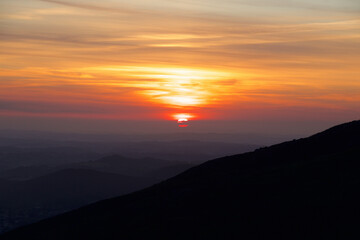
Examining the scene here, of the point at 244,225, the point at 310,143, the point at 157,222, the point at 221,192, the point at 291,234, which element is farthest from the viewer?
the point at 310,143

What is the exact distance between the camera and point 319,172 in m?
77.6

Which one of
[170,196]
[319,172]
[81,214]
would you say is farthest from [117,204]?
[319,172]

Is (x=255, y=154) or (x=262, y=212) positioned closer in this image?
(x=262, y=212)

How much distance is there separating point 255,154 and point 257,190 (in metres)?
38.9

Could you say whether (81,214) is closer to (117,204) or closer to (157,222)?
(117,204)

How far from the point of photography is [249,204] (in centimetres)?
6938

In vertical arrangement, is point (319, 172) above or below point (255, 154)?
below

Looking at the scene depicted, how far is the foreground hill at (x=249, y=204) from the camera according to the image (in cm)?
5813

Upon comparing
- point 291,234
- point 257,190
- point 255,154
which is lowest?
point 291,234

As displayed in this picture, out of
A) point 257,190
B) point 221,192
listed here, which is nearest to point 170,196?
point 221,192

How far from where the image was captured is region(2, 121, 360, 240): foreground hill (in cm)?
5813

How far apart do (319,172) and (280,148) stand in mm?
35752

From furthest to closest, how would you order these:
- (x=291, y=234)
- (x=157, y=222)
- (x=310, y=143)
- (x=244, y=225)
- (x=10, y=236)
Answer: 1. (x=310, y=143)
2. (x=10, y=236)
3. (x=157, y=222)
4. (x=244, y=225)
5. (x=291, y=234)

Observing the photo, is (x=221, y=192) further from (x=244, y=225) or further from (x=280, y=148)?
(x=280, y=148)
